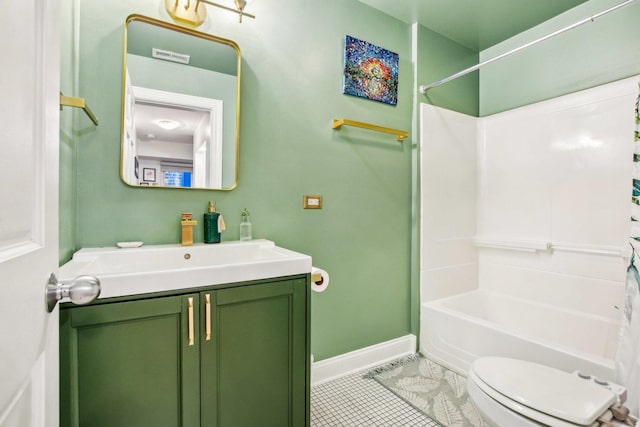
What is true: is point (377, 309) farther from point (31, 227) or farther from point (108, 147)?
point (31, 227)

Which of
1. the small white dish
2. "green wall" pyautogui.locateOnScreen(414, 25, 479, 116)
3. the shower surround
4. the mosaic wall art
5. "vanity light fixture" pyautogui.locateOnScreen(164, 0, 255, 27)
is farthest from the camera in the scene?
"green wall" pyautogui.locateOnScreen(414, 25, 479, 116)

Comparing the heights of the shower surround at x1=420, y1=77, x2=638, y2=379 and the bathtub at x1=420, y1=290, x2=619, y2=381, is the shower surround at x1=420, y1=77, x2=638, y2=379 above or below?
above

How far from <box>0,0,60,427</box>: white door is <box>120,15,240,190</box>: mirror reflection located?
945 mm

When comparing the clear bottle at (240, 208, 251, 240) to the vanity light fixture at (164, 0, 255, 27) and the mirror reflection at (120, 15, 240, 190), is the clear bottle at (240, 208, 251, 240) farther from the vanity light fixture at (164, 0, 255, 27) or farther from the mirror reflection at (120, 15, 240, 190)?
the vanity light fixture at (164, 0, 255, 27)

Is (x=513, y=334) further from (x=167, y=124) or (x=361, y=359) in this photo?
(x=167, y=124)

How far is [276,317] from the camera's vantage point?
1254 mm

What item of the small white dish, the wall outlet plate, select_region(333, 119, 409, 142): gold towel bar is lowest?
the small white dish

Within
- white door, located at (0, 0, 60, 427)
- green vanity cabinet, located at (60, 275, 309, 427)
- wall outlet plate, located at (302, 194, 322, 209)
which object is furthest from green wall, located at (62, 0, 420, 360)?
white door, located at (0, 0, 60, 427)

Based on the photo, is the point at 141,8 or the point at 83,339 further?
the point at 141,8

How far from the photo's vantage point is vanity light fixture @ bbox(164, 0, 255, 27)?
1512 millimetres

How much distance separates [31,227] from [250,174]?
1264 mm

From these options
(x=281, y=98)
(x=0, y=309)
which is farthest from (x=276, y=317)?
(x=281, y=98)

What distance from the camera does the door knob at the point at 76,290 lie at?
53 cm

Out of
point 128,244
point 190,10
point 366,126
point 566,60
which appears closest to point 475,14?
point 566,60
